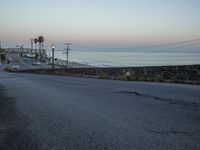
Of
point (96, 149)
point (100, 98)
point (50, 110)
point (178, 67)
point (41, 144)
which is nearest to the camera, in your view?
point (96, 149)

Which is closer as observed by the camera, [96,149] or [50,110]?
[96,149]

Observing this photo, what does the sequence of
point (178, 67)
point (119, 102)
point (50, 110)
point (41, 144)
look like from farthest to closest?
point (178, 67) → point (119, 102) → point (50, 110) → point (41, 144)

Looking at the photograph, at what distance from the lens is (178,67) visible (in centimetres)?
2422

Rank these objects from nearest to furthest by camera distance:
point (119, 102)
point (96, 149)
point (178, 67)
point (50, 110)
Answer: point (96, 149), point (50, 110), point (119, 102), point (178, 67)

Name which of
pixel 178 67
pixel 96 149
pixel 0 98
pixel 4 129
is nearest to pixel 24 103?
pixel 0 98

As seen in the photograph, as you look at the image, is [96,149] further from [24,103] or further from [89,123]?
[24,103]

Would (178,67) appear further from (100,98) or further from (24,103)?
(24,103)

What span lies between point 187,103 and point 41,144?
530cm

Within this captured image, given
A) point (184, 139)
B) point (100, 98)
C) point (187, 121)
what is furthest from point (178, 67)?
point (184, 139)

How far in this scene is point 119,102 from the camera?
10.3 metres

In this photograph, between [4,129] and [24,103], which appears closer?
[4,129]

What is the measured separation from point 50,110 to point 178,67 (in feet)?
54.6

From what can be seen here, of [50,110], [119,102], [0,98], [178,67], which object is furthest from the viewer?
[178,67]

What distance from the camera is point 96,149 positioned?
5293 mm
